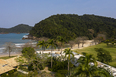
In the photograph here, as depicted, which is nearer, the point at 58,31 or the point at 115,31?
the point at 58,31

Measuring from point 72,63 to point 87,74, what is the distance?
11276 millimetres

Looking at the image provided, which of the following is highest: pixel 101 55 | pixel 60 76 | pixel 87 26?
pixel 87 26

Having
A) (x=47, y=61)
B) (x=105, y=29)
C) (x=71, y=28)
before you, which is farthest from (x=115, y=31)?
(x=47, y=61)

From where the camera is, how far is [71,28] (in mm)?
84875

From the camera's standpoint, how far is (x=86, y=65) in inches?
315

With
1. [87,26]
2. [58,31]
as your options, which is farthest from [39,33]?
[87,26]

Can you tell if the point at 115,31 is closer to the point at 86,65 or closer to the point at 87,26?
the point at 87,26

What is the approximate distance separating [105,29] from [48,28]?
49.3 m

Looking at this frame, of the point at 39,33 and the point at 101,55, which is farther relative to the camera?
the point at 39,33

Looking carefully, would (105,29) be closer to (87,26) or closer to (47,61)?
(87,26)

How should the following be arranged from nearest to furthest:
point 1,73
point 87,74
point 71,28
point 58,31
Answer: point 87,74 < point 1,73 < point 58,31 < point 71,28

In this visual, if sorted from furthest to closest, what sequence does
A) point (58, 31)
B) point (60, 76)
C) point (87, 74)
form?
1. point (58, 31)
2. point (60, 76)
3. point (87, 74)

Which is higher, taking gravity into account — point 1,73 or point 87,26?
point 87,26

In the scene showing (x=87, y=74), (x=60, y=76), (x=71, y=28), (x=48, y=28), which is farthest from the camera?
(x=71, y=28)
